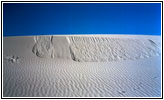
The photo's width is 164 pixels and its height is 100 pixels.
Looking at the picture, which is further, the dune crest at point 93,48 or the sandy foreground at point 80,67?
the dune crest at point 93,48

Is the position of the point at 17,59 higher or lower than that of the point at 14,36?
lower

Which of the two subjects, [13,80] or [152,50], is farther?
[152,50]

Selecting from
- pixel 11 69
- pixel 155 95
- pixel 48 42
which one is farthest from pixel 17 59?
pixel 155 95

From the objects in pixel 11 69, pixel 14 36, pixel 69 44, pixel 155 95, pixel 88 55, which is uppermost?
pixel 14 36

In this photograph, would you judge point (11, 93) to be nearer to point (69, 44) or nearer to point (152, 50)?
point (69, 44)

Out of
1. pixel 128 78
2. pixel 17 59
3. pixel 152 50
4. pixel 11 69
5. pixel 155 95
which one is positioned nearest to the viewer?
pixel 155 95

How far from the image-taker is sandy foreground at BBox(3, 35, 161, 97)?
5344 millimetres

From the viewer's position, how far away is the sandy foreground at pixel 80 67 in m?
5.34

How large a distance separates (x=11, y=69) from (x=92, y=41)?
A: 7189mm

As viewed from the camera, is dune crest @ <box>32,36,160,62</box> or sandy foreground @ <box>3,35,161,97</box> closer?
sandy foreground @ <box>3,35,161,97</box>

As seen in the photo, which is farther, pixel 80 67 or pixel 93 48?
pixel 93 48

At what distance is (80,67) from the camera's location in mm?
8398

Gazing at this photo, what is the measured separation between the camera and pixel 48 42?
11.8 meters

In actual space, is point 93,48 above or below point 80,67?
above
